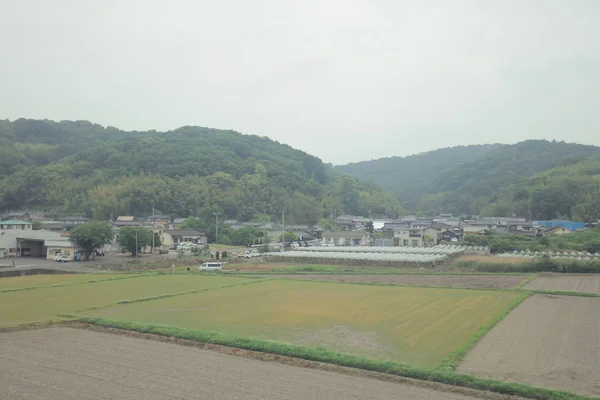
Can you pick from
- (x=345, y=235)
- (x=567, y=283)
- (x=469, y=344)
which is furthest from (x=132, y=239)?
(x=469, y=344)

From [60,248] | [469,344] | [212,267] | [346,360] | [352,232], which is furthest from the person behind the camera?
[352,232]

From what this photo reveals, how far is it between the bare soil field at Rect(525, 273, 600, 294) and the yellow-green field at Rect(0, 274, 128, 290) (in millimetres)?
23526

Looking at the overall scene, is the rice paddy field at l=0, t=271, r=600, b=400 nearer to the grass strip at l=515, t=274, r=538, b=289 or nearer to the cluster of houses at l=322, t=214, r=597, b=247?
the grass strip at l=515, t=274, r=538, b=289

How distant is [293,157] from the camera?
125000 mm

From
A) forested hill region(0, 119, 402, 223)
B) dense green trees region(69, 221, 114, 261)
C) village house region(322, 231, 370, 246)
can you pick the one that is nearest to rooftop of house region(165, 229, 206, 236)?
forested hill region(0, 119, 402, 223)

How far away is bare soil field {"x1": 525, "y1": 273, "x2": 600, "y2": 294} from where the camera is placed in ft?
70.2

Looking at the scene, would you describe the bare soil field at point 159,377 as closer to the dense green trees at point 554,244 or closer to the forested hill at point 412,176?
the dense green trees at point 554,244

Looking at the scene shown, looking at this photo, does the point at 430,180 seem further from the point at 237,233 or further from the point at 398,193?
the point at 237,233

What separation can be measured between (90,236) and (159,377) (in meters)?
30.8

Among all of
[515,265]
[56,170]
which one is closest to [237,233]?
[515,265]

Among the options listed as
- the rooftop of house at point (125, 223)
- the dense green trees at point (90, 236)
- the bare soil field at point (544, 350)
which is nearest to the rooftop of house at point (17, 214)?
the rooftop of house at point (125, 223)

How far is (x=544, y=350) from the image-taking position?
36.3ft

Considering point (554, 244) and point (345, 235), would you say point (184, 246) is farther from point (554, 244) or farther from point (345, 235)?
point (554, 244)

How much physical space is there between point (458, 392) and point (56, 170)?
269 ft
